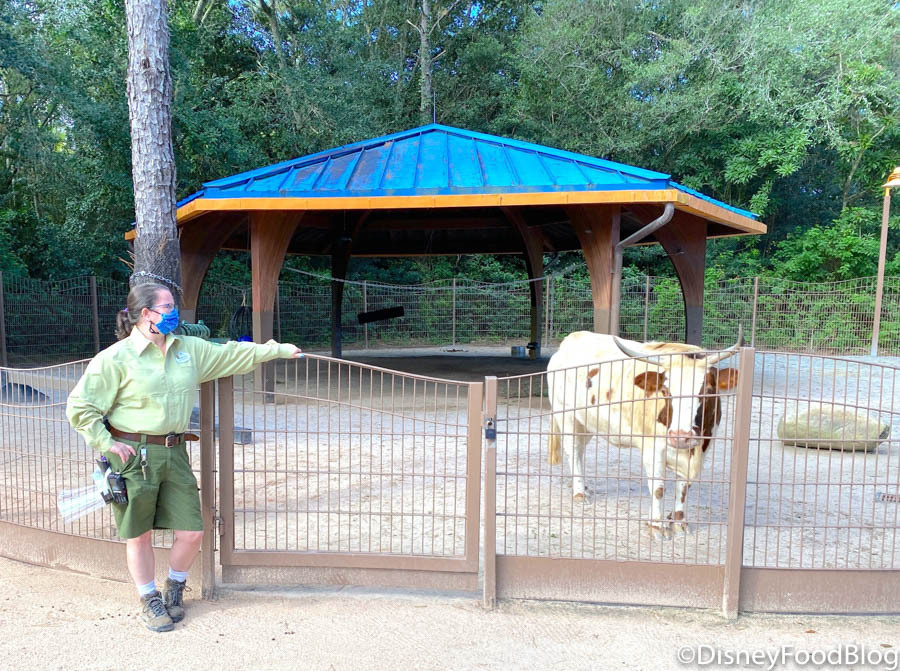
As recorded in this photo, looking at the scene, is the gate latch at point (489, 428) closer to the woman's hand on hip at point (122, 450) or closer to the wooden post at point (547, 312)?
the woman's hand on hip at point (122, 450)

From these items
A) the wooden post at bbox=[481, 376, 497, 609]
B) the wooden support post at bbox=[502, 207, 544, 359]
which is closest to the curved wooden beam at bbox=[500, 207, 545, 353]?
the wooden support post at bbox=[502, 207, 544, 359]

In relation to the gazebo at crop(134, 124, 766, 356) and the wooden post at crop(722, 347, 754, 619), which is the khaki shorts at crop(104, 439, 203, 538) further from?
the gazebo at crop(134, 124, 766, 356)

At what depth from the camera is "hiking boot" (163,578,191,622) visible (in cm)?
344

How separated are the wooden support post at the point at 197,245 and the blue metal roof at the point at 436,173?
0.76 m

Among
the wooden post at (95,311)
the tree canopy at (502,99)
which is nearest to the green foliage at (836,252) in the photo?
the tree canopy at (502,99)

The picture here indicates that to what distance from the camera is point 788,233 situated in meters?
23.2

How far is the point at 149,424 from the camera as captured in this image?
3.27 metres

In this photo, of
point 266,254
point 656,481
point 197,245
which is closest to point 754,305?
point 266,254

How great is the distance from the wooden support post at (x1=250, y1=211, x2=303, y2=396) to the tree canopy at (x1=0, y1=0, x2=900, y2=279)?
24.3ft

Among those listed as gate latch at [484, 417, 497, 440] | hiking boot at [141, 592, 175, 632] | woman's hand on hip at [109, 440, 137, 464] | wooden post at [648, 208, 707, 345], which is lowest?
hiking boot at [141, 592, 175, 632]

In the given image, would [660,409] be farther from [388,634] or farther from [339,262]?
[339,262]

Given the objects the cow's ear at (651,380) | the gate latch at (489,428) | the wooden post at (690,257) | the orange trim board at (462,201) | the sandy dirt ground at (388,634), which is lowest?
the sandy dirt ground at (388,634)

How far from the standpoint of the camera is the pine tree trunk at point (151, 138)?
18.5 ft

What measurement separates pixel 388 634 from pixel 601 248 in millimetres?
6708
